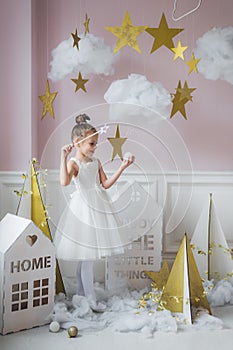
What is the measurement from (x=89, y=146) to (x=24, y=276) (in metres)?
0.68

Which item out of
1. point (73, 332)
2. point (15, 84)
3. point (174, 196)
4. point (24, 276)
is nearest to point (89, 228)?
point (24, 276)

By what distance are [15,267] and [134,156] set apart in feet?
2.44

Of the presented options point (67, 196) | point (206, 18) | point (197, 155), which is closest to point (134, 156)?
point (67, 196)

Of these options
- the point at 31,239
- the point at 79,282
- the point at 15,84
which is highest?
the point at 15,84

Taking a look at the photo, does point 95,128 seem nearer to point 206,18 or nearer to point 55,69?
point 55,69

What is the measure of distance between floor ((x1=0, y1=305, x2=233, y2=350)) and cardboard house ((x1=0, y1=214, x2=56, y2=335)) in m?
0.06

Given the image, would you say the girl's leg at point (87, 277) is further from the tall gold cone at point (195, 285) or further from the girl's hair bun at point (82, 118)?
the girl's hair bun at point (82, 118)

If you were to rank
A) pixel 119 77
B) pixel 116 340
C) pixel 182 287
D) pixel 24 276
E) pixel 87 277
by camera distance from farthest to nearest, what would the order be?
1. pixel 119 77
2. pixel 87 277
3. pixel 182 287
4. pixel 24 276
5. pixel 116 340

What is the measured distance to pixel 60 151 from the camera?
97.9 inches

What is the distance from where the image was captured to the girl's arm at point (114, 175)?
2.47m

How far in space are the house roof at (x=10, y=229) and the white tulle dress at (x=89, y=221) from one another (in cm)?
25

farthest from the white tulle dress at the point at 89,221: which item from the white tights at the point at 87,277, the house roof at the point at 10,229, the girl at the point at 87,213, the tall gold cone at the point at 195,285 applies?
the tall gold cone at the point at 195,285

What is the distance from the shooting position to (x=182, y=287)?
248cm

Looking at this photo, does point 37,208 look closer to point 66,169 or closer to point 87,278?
point 66,169
